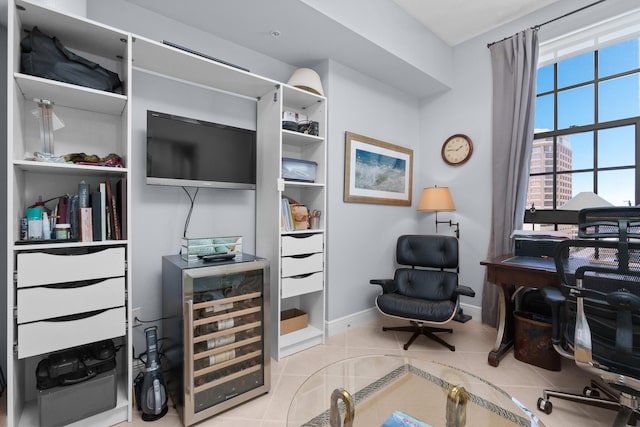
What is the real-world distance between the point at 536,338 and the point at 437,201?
1400 mm

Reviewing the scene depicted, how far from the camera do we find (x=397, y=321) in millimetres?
3096

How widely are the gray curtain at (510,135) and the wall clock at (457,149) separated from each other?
282 mm

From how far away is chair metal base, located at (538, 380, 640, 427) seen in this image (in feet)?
4.73

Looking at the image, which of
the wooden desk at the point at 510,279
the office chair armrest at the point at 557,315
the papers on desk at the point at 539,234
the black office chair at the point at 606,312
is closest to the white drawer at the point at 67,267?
the black office chair at the point at 606,312

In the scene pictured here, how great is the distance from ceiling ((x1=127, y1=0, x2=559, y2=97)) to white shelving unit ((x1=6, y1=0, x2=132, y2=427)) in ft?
2.37

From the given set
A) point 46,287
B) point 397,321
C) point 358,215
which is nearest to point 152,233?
point 46,287

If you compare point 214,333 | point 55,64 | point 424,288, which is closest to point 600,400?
point 424,288

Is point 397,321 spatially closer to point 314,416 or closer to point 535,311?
point 535,311

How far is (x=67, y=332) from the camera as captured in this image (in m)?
1.45

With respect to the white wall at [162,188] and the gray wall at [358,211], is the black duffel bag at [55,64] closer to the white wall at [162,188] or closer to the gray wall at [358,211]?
the white wall at [162,188]

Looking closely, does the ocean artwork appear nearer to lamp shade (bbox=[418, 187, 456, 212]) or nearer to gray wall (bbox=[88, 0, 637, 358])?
gray wall (bbox=[88, 0, 637, 358])

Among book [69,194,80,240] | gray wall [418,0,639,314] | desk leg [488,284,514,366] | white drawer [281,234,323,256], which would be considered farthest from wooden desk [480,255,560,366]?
book [69,194,80,240]

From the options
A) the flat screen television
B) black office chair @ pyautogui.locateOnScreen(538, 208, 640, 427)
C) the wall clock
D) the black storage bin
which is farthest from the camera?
the wall clock

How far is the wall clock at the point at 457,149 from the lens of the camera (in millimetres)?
3234
